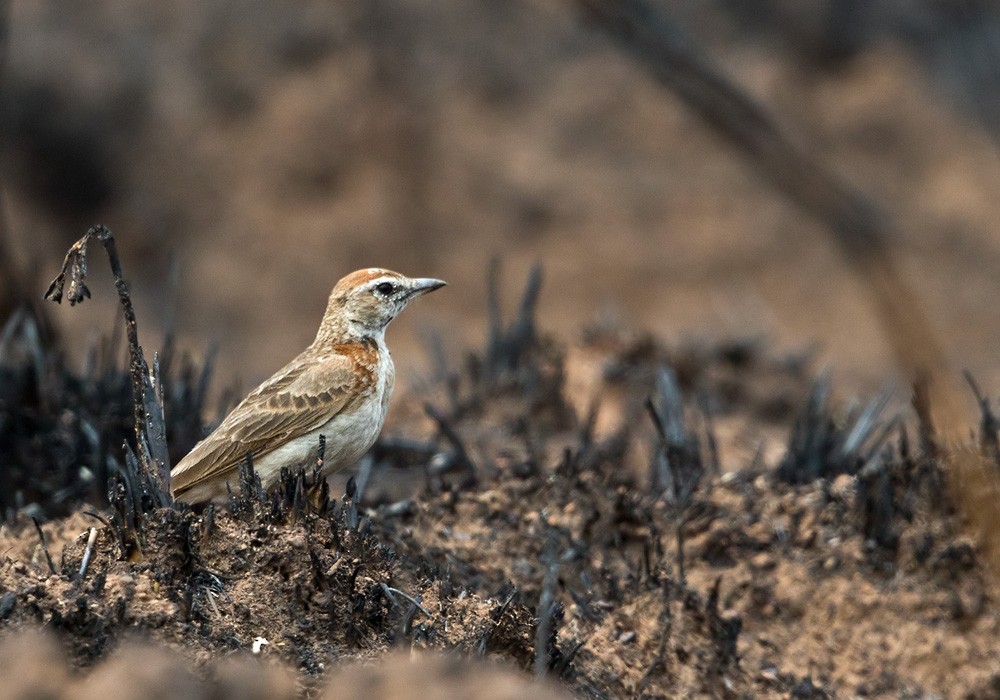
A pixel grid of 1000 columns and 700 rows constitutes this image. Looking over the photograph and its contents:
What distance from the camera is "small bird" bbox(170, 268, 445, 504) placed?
507 cm

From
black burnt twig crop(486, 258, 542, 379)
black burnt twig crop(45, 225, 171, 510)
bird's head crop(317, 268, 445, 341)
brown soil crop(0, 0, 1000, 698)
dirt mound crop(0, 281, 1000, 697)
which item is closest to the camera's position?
dirt mound crop(0, 281, 1000, 697)

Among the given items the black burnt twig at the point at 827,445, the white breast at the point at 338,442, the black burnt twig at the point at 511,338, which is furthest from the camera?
the black burnt twig at the point at 511,338

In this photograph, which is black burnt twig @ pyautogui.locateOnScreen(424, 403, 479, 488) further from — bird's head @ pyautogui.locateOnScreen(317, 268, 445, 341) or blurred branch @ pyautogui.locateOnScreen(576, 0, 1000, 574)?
blurred branch @ pyautogui.locateOnScreen(576, 0, 1000, 574)

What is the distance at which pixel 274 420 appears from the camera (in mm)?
5180

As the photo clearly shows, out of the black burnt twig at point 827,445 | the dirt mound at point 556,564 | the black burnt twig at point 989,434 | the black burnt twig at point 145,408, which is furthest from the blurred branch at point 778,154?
the black burnt twig at point 827,445

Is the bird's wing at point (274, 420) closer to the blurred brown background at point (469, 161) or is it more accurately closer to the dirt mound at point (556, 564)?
the dirt mound at point (556, 564)

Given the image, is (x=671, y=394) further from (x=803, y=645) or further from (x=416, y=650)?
(x=416, y=650)

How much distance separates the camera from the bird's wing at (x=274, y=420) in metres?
5.07

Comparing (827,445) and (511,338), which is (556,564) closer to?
(827,445)

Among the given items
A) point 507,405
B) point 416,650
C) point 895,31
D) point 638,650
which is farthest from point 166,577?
point 895,31

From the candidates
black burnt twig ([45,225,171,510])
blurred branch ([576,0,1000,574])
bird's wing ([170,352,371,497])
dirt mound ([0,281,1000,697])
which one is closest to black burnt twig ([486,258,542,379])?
dirt mound ([0,281,1000,697])

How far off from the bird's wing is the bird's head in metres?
0.32

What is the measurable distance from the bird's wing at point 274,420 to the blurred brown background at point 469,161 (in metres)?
7.67

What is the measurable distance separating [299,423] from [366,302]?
2.22 ft
